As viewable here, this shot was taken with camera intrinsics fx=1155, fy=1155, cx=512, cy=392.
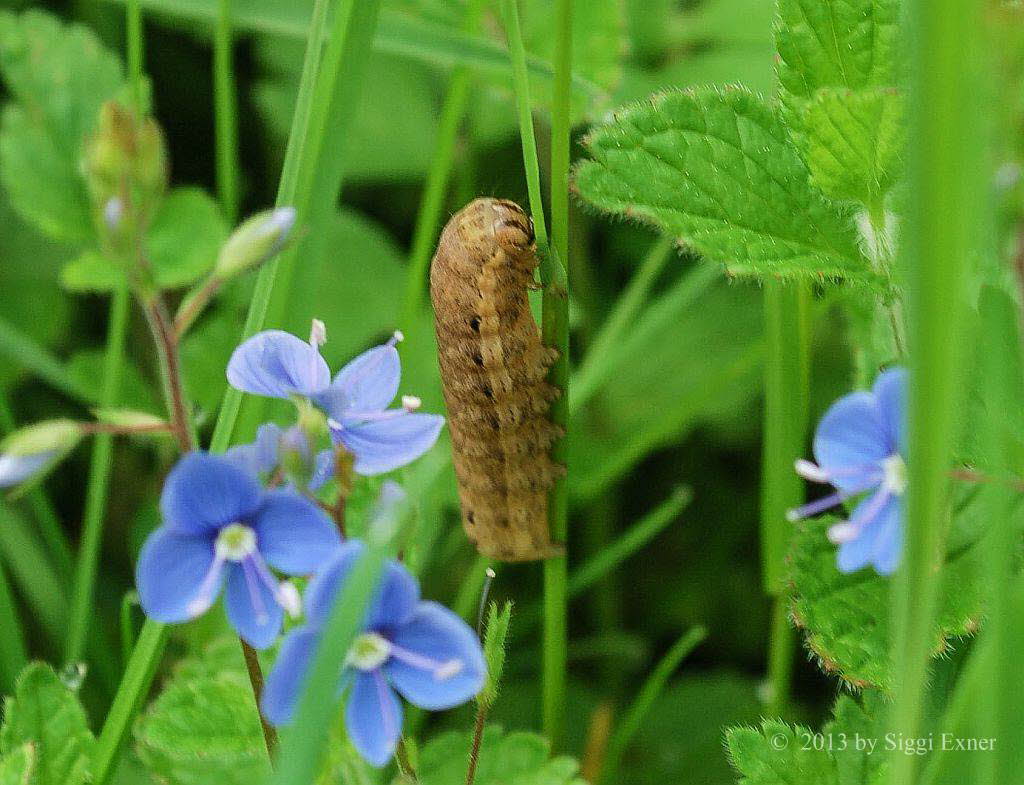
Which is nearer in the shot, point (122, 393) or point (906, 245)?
point (906, 245)

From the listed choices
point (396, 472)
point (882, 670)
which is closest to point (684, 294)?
point (396, 472)

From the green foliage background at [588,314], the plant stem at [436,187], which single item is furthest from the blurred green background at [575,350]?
the plant stem at [436,187]

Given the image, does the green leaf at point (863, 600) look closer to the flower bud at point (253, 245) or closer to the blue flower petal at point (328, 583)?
the blue flower petal at point (328, 583)

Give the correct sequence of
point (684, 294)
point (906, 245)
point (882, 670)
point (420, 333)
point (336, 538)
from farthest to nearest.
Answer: point (420, 333)
point (684, 294)
point (882, 670)
point (336, 538)
point (906, 245)

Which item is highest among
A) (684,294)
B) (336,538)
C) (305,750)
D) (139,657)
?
(684,294)

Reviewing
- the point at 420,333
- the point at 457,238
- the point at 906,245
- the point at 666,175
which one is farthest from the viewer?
the point at 420,333

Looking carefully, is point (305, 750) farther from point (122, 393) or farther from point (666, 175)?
point (122, 393)

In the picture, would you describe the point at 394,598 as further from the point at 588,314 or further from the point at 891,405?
the point at 588,314
